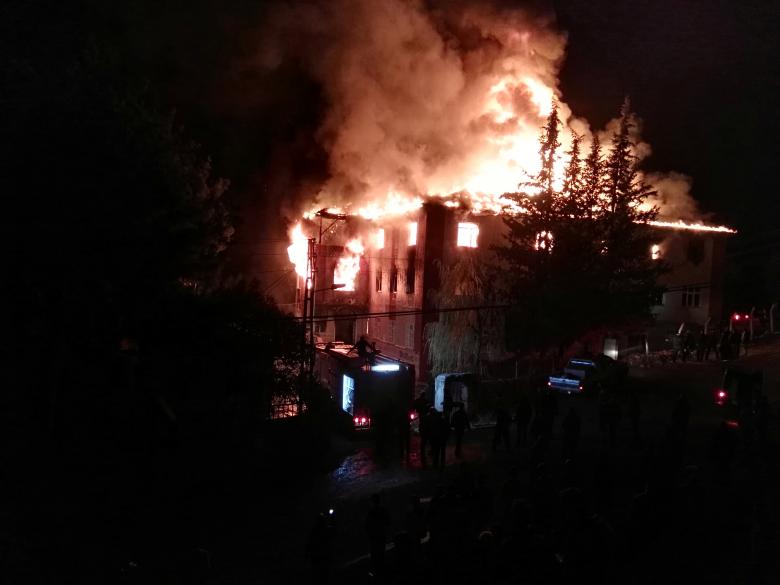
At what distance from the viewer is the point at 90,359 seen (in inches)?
637

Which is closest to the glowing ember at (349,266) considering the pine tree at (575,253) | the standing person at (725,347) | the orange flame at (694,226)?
the pine tree at (575,253)

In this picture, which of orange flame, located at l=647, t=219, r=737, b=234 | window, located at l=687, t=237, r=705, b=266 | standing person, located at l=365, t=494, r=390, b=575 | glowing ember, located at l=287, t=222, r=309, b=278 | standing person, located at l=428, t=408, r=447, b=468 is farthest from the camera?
glowing ember, located at l=287, t=222, r=309, b=278

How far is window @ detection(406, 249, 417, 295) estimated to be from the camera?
114 feet

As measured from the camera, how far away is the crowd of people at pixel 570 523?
601cm

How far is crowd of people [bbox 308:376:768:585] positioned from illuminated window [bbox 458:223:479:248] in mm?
20599

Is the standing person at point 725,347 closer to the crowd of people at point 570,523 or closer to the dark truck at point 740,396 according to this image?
the dark truck at point 740,396

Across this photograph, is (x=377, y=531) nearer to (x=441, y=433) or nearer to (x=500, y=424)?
(x=441, y=433)

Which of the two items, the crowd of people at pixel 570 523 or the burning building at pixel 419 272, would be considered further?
the burning building at pixel 419 272

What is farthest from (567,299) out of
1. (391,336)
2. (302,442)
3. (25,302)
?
(25,302)

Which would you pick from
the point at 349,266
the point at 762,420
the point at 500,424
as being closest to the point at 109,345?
A: the point at 500,424

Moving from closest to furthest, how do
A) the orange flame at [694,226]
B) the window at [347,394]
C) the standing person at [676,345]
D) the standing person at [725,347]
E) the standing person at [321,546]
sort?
the standing person at [321,546]
the window at [347,394]
the standing person at [725,347]
the standing person at [676,345]
the orange flame at [694,226]

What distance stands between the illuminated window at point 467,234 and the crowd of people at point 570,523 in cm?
2060

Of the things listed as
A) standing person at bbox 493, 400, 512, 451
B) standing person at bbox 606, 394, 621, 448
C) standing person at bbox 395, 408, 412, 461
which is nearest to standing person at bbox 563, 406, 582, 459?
standing person at bbox 606, 394, 621, 448

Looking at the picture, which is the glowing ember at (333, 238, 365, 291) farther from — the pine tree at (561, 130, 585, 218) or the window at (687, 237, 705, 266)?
the window at (687, 237, 705, 266)
